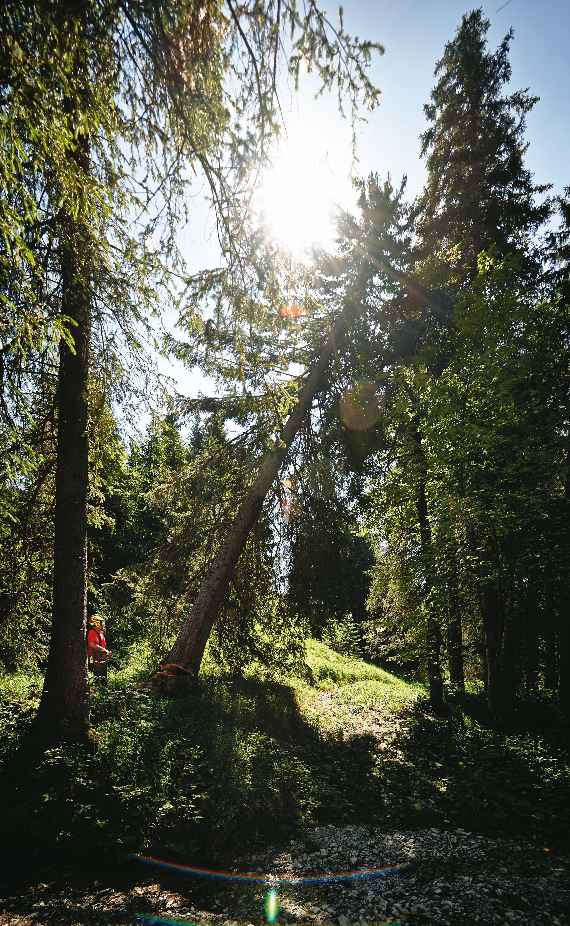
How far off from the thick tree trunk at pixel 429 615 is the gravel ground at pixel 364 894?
5485mm

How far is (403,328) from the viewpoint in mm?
12234

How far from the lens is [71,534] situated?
6.07 metres

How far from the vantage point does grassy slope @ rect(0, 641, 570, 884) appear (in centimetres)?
441

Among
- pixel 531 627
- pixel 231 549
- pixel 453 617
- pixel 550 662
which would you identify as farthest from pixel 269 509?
pixel 550 662

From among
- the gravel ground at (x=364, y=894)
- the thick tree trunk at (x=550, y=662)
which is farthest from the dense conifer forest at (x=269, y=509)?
the thick tree trunk at (x=550, y=662)

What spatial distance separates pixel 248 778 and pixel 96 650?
6.61 m

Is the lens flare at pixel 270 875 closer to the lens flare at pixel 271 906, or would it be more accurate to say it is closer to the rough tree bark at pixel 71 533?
the lens flare at pixel 271 906

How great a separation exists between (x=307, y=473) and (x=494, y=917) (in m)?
8.44

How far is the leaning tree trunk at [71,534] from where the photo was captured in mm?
5566

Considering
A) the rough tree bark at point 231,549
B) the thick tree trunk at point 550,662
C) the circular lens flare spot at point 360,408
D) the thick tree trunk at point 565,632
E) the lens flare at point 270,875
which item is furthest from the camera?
the thick tree trunk at point 550,662

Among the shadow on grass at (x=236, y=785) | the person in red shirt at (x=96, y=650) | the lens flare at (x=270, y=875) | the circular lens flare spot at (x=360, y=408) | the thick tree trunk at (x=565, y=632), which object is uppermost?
the circular lens flare spot at (x=360, y=408)

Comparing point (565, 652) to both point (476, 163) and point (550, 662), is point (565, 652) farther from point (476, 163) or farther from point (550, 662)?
point (476, 163)

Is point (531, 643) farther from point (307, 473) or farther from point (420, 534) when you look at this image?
point (307, 473)

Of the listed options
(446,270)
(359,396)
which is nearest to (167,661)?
(359,396)
